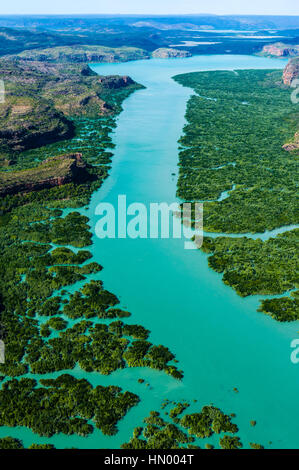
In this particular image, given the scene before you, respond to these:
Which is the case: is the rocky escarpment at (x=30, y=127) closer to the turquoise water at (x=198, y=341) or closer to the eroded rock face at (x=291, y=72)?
the turquoise water at (x=198, y=341)

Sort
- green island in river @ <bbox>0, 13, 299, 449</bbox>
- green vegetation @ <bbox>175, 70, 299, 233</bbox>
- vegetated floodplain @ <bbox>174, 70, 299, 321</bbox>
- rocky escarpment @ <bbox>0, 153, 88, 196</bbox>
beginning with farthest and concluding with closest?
rocky escarpment @ <bbox>0, 153, 88, 196</bbox> < green vegetation @ <bbox>175, 70, 299, 233</bbox> < vegetated floodplain @ <bbox>174, 70, 299, 321</bbox> < green island in river @ <bbox>0, 13, 299, 449</bbox>

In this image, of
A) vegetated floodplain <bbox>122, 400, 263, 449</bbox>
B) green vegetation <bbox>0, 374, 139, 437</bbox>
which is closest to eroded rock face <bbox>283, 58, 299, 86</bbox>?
vegetated floodplain <bbox>122, 400, 263, 449</bbox>

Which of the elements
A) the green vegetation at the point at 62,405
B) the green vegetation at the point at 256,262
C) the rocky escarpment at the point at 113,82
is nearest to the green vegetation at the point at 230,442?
the green vegetation at the point at 62,405

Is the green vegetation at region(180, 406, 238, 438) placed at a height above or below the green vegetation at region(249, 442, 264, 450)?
above

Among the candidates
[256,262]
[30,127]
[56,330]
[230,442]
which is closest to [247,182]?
[256,262]

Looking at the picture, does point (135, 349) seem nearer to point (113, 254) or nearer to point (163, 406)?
point (163, 406)

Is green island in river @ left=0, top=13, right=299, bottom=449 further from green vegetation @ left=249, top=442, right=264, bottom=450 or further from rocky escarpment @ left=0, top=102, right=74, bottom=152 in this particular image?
rocky escarpment @ left=0, top=102, right=74, bottom=152
